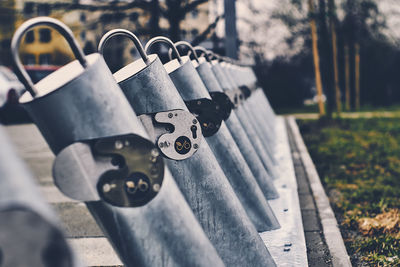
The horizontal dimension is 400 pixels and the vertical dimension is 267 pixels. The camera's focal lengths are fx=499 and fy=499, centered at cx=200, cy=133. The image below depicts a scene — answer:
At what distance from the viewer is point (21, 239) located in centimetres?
105

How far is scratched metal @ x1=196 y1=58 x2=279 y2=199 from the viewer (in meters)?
3.23

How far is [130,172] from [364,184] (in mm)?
4319

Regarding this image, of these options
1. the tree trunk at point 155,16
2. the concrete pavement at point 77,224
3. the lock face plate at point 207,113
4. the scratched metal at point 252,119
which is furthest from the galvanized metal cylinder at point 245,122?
the tree trunk at point 155,16

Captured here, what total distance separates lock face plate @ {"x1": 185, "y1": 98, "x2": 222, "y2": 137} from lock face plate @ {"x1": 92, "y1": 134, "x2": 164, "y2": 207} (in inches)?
39.7

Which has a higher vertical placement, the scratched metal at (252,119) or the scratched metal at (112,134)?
the scratched metal at (112,134)

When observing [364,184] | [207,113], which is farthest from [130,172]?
[364,184]

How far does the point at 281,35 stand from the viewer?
24.5 m

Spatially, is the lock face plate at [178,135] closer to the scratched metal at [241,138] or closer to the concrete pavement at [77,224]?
the concrete pavement at [77,224]

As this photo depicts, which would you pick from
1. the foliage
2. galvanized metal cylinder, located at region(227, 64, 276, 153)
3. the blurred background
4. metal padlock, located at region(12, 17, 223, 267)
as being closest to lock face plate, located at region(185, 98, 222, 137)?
metal padlock, located at region(12, 17, 223, 267)

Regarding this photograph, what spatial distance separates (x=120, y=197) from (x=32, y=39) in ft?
218

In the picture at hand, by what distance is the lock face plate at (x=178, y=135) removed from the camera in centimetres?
215

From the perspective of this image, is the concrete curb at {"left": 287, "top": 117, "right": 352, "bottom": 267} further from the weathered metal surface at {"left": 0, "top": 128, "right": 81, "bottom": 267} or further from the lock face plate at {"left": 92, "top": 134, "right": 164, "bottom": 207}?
the weathered metal surface at {"left": 0, "top": 128, "right": 81, "bottom": 267}

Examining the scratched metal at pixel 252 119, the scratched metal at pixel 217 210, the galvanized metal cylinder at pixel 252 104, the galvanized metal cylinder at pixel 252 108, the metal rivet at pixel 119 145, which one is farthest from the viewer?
the galvanized metal cylinder at pixel 252 104

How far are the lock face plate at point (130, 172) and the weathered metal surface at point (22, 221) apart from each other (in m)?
0.52
